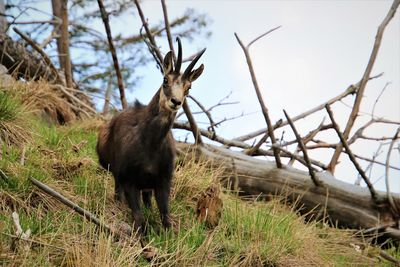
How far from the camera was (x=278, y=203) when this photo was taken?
738 centimetres

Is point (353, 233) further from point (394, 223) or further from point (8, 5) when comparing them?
point (8, 5)

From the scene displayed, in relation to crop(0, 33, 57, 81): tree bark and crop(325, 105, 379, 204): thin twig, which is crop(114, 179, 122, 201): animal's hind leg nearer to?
crop(325, 105, 379, 204): thin twig

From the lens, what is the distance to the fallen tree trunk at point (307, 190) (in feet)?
23.5

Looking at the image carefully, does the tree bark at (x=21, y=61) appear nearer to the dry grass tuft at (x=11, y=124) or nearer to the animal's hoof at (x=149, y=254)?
the dry grass tuft at (x=11, y=124)

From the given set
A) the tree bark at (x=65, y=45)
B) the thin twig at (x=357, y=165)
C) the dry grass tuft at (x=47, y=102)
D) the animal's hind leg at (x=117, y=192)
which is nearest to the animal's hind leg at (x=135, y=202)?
the animal's hind leg at (x=117, y=192)

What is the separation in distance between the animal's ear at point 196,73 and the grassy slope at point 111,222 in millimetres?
1188

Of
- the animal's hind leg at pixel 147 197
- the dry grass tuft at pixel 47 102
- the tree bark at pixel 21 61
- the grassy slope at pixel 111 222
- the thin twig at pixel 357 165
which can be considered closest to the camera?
the grassy slope at pixel 111 222

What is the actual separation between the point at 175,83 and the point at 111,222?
134cm

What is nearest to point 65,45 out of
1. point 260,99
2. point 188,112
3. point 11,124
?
point 11,124

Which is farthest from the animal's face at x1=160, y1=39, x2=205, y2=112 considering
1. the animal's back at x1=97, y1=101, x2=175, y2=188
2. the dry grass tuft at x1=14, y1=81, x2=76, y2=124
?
the dry grass tuft at x1=14, y1=81, x2=76, y2=124

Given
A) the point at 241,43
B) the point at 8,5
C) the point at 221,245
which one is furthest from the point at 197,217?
the point at 8,5

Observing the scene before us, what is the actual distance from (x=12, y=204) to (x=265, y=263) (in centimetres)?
221

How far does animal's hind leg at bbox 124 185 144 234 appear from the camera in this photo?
551 centimetres

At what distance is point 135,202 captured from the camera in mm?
5602
